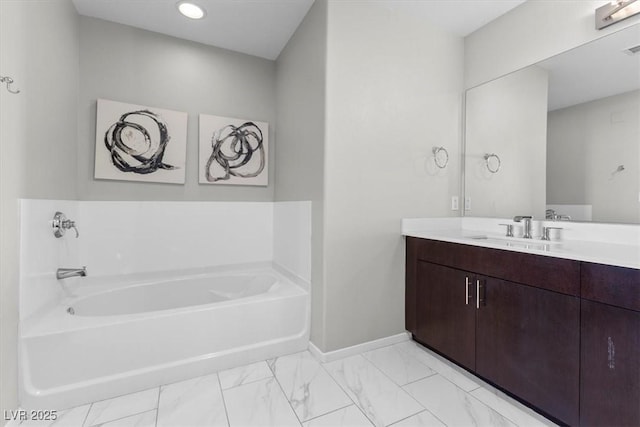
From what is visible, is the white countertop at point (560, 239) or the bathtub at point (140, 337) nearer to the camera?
the white countertop at point (560, 239)

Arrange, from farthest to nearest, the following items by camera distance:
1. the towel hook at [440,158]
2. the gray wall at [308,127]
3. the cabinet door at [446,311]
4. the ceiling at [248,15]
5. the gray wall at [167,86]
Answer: the towel hook at [440,158] → the gray wall at [167,86] → the ceiling at [248,15] → the gray wall at [308,127] → the cabinet door at [446,311]

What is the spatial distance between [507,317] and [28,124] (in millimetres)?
2658

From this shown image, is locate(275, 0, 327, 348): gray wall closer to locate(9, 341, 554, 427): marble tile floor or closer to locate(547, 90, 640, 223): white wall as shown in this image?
locate(9, 341, 554, 427): marble tile floor

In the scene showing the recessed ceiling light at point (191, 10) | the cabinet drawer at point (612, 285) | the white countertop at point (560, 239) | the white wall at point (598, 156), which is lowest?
the cabinet drawer at point (612, 285)

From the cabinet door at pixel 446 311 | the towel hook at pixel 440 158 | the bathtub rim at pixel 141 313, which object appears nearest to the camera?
the bathtub rim at pixel 141 313

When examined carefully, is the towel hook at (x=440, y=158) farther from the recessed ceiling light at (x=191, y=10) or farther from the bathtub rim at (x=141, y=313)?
the recessed ceiling light at (x=191, y=10)

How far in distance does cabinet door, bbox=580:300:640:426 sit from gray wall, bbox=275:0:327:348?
1.29 meters

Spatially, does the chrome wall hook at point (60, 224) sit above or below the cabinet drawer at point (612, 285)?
above

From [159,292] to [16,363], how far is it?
96 cm

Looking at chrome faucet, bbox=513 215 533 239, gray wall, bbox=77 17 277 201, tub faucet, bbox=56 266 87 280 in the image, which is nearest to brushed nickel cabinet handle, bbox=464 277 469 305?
chrome faucet, bbox=513 215 533 239

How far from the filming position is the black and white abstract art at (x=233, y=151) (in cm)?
247

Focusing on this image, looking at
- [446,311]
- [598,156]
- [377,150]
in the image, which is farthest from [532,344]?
[377,150]

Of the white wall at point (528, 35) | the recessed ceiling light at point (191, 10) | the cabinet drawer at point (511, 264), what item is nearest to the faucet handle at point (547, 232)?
the cabinet drawer at point (511, 264)

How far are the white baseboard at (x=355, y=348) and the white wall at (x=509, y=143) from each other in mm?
1157
